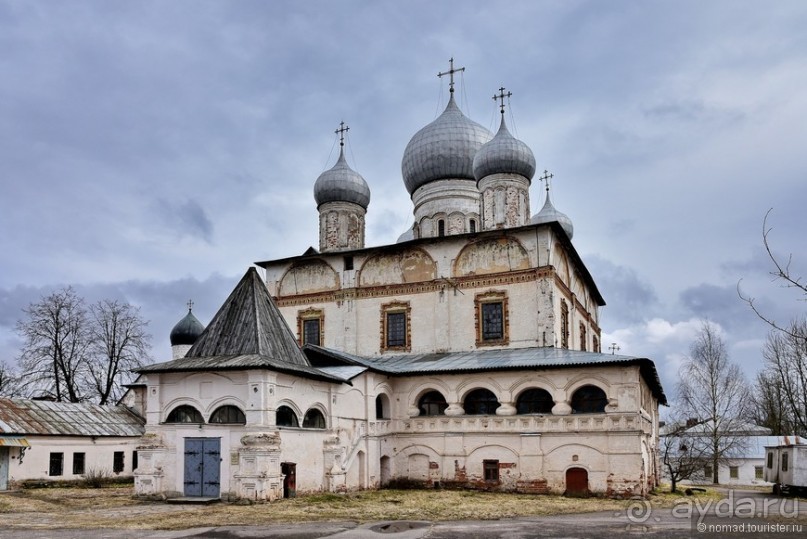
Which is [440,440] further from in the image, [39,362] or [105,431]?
[39,362]

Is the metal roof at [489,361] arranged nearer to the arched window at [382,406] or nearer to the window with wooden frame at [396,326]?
the window with wooden frame at [396,326]

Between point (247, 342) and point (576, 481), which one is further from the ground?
point (247, 342)

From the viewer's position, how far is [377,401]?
71.4 ft

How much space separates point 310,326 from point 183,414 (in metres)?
8.65

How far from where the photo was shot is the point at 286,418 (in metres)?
17.6

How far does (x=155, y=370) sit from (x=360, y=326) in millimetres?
8768

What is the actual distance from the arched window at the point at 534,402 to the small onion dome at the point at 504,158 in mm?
8326

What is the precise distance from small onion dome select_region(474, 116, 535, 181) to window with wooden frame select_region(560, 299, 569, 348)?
15.6 ft

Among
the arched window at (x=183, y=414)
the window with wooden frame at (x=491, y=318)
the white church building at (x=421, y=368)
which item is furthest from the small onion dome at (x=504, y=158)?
the arched window at (x=183, y=414)

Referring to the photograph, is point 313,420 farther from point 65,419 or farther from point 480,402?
point 65,419

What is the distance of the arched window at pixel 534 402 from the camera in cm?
2041

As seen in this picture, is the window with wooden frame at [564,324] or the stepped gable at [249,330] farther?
the window with wooden frame at [564,324]

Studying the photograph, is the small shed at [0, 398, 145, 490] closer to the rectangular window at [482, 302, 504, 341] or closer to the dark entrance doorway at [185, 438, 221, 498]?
the dark entrance doorway at [185, 438, 221, 498]

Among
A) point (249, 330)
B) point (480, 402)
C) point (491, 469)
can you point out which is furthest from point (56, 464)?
point (491, 469)
